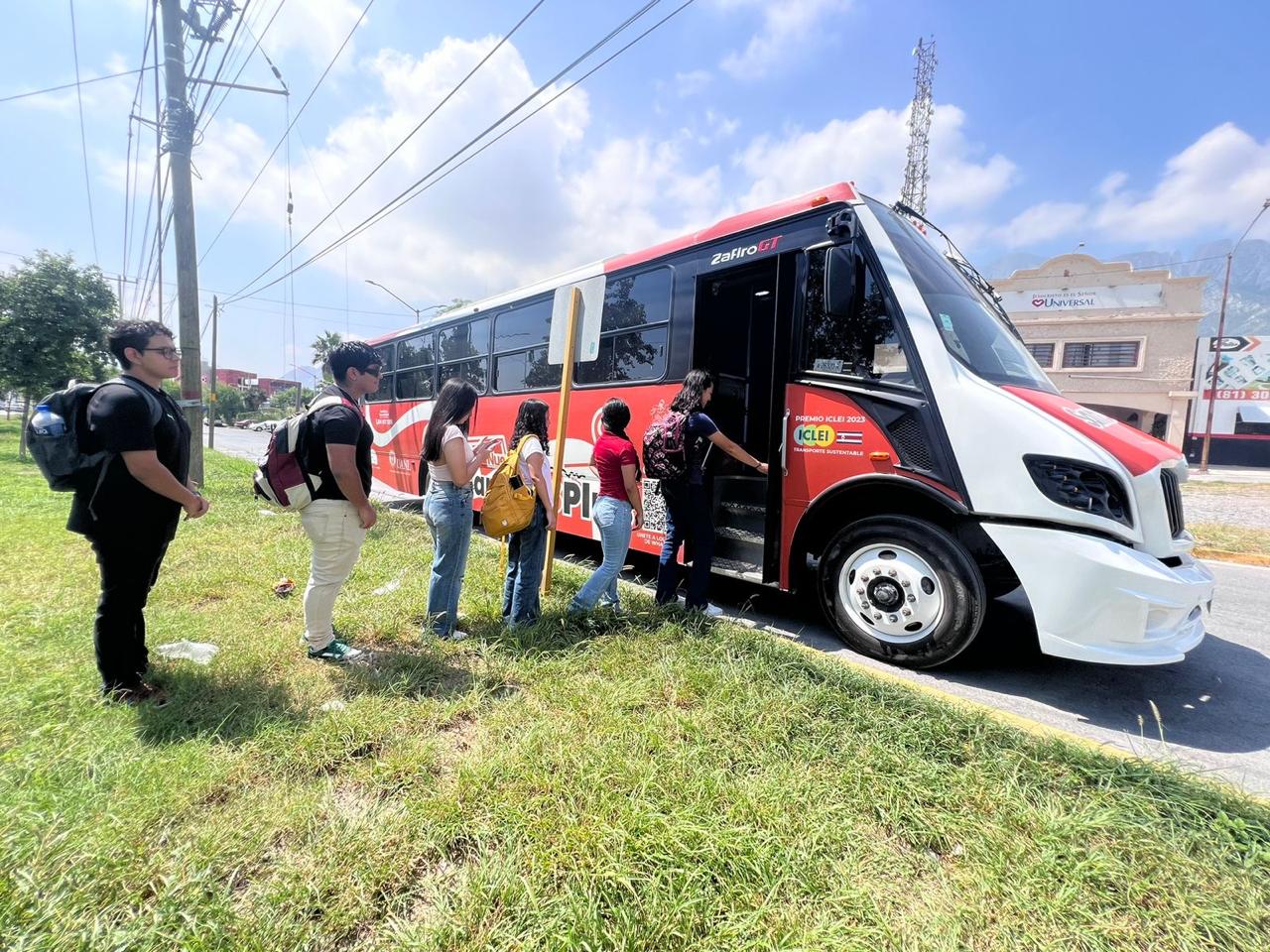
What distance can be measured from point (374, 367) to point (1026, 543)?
3.77 metres

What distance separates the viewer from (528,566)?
376 cm

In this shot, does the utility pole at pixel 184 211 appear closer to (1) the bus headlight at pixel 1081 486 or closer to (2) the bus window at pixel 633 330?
(2) the bus window at pixel 633 330

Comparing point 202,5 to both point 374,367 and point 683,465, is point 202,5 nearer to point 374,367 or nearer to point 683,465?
point 374,367

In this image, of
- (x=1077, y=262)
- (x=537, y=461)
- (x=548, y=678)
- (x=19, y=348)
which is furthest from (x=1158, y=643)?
(x=1077, y=262)

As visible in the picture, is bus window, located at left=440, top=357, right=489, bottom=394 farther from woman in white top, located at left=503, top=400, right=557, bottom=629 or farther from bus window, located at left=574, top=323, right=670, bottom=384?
woman in white top, located at left=503, top=400, right=557, bottom=629

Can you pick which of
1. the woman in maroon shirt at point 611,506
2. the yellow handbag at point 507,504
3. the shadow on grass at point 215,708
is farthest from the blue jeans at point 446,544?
the shadow on grass at point 215,708

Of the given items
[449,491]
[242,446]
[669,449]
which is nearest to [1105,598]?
[669,449]

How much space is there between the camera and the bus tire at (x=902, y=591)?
3264 millimetres

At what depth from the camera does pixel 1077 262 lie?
25500 mm

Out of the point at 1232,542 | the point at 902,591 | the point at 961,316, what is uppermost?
the point at 961,316

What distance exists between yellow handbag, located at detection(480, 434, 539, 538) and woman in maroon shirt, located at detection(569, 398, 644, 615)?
2.00 ft

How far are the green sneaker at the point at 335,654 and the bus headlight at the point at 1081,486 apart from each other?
393 cm

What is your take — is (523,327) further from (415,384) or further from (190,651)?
(190,651)

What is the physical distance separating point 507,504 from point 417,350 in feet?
21.0
